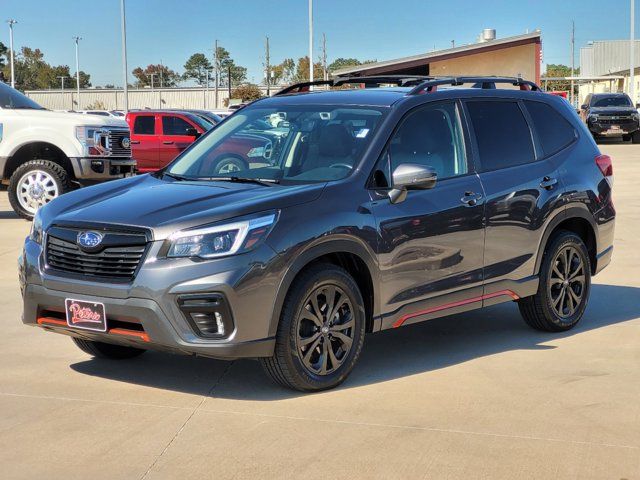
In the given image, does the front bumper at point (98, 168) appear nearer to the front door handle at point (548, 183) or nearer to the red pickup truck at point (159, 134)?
the red pickup truck at point (159, 134)

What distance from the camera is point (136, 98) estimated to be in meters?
109

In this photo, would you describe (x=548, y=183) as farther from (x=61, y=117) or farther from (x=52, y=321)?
(x=61, y=117)

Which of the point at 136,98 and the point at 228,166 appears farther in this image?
the point at 136,98

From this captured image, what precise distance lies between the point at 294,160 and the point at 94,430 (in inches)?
81.8

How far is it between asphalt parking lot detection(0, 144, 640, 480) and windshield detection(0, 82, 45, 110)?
7962 millimetres

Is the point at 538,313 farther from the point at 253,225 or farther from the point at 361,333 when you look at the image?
the point at 253,225

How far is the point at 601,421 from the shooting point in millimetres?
5289

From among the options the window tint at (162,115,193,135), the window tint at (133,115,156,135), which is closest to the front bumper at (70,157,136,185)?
the window tint at (162,115,193,135)

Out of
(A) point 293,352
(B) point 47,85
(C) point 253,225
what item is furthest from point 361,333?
(B) point 47,85

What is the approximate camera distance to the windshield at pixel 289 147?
242 inches

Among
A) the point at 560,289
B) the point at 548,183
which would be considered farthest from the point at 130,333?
the point at 560,289

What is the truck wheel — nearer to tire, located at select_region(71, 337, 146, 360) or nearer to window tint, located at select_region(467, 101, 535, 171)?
tire, located at select_region(71, 337, 146, 360)

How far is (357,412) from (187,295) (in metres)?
1.09

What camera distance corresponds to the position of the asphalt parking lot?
4.62 m
